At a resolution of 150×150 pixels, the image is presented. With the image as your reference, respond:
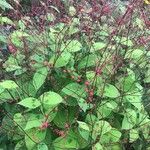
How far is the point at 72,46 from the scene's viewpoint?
2789 millimetres

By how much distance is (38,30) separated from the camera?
3.04 meters

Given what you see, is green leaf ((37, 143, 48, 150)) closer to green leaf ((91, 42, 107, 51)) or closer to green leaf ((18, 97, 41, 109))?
green leaf ((18, 97, 41, 109))

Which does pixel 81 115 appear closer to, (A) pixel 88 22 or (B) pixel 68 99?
(B) pixel 68 99

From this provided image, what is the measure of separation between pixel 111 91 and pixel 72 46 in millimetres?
371

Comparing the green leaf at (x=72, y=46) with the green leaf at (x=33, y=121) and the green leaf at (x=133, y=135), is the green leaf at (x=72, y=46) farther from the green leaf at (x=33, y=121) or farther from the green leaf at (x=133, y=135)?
the green leaf at (x=133, y=135)

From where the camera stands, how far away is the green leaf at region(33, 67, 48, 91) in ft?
8.79

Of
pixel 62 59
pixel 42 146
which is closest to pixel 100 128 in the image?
pixel 42 146

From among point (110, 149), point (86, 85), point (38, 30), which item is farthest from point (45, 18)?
point (110, 149)

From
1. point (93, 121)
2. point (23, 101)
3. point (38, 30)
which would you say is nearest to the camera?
point (23, 101)

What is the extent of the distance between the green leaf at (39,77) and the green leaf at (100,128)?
0.42 meters

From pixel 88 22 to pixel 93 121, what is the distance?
0.71m

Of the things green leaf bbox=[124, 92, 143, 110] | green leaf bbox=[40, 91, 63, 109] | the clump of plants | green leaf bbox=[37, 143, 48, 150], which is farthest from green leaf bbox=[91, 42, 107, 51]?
green leaf bbox=[37, 143, 48, 150]

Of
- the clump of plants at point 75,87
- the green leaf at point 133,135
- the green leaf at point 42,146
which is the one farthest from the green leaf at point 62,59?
the green leaf at point 133,135

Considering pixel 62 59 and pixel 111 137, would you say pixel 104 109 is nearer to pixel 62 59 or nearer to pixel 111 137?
pixel 111 137
